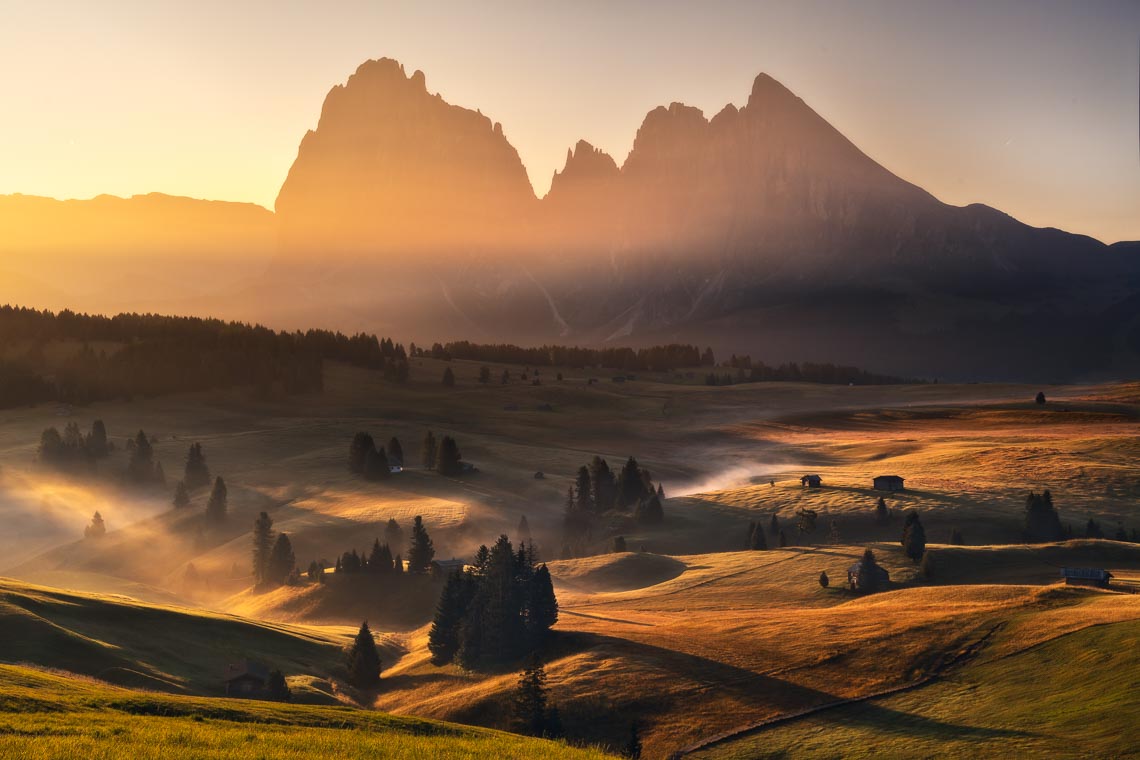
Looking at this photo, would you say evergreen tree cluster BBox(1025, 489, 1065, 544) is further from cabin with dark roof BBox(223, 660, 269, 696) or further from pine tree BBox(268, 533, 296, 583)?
pine tree BBox(268, 533, 296, 583)

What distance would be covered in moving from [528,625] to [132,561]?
318ft

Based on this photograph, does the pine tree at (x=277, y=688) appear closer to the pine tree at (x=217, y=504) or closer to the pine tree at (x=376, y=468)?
the pine tree at (x=217, y=504)

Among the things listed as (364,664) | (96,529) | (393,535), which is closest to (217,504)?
(96,529)

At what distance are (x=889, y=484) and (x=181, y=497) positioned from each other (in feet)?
404

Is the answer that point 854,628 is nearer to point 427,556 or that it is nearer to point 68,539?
point 427,556

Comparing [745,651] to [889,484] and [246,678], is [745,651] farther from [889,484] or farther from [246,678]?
[889,484]

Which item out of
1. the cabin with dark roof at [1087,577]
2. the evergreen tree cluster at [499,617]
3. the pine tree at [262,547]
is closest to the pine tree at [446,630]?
the evergreen tree cluster at [499,617]

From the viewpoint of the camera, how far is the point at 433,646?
310 feet

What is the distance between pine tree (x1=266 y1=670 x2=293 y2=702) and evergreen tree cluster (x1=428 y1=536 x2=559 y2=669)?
17.3 meters

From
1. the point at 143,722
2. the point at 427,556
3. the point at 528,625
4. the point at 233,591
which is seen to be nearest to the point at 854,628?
the point at 528,625

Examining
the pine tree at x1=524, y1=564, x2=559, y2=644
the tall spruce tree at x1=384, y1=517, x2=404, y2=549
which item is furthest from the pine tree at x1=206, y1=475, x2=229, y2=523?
the pine tree at x1=524, y1=564, x2=559, y2=644

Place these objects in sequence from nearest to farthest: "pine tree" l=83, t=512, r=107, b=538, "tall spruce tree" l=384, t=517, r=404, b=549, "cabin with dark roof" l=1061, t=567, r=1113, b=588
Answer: "cabin with dark roof" l=1061, t=567, r=1113, b=588, "tall spruce tree" l=384, t=517, r=404, b=549, "pine tree" l=83, t=512, r=107, b=538

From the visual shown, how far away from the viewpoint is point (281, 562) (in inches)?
5684

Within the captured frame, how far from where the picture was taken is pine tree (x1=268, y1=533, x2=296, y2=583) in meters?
144
